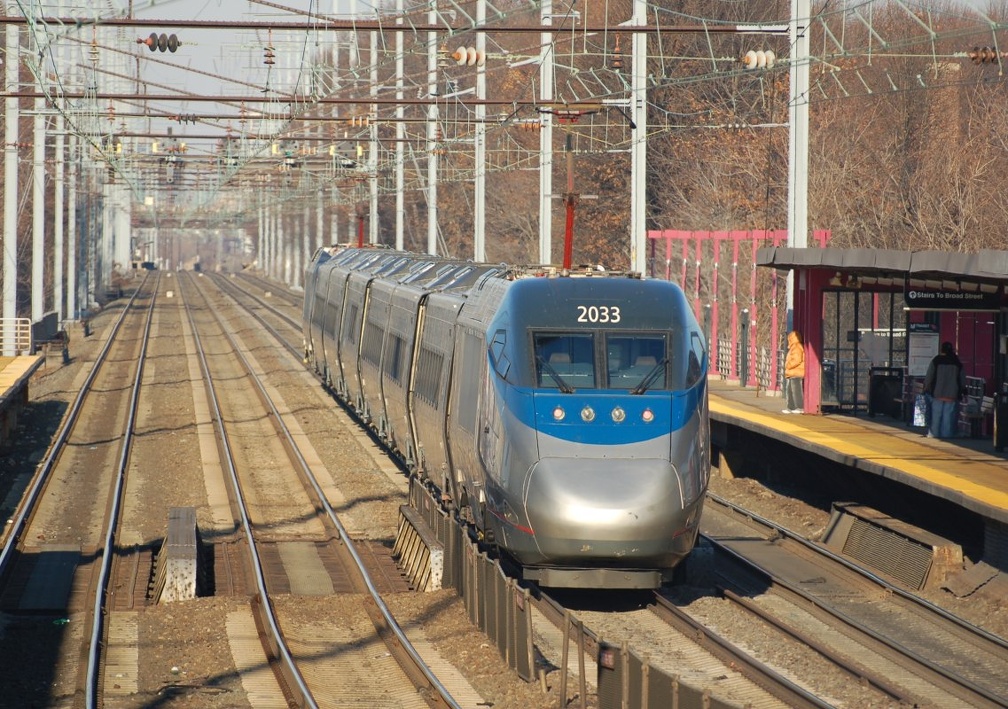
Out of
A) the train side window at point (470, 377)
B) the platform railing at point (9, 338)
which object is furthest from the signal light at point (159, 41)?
the platform railing at point (9, 338)

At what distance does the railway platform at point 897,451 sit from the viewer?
1539cm

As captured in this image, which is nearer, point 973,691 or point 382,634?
point 973,691

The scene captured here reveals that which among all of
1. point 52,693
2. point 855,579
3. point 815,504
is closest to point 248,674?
point 52,693

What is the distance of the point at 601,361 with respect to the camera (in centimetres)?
1401

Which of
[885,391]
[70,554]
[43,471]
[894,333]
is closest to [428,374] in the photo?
[70,554]

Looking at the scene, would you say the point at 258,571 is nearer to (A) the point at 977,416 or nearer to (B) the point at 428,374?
(B) the point at 428,374

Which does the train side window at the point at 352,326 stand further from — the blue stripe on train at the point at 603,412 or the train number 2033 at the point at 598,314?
the blue stripe on train at the point at 603,412

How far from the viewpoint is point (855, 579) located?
53.2 feet

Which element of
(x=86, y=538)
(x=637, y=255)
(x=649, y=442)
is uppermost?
(x=637, y=255)

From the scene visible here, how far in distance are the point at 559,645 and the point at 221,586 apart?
15.7 ft

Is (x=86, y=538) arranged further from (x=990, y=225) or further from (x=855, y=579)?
(x=990, y=225)

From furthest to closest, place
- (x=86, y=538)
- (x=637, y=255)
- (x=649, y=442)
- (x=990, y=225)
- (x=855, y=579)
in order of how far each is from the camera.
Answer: (x=990, y=225) < (x=637, y=255) < (x=86, y=538) < (x=855, y=579) < (x=649, y=442)

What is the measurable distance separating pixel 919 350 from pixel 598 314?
387 inches

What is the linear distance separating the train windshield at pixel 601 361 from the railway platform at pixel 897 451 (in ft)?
12.2
